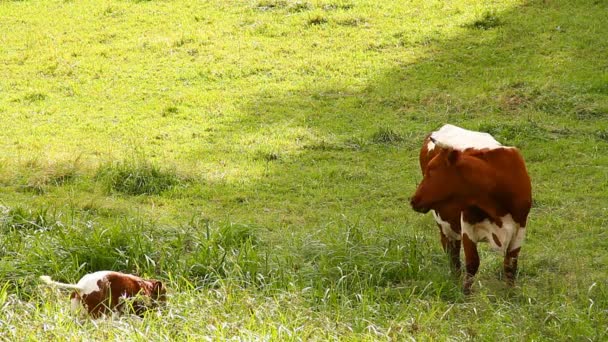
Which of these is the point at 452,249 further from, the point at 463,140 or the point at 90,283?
the point at 90,283

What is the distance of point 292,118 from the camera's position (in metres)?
13.8

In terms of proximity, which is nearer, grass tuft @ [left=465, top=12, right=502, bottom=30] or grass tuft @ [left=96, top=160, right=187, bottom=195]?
grass tuft @ [left=96, top=160, right=187, bottom=195]

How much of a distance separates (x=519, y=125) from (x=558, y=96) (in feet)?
4.48

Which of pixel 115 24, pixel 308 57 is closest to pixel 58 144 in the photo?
pixel 308 57

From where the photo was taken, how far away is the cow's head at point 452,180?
7.38 m

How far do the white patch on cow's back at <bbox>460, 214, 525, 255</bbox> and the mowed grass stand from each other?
30 cm

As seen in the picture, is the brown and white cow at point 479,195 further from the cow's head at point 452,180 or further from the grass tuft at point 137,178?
the grass tuft at point 137,178

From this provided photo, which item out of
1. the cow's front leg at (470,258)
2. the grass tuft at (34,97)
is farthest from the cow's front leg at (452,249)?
the grass tuft at (34,97)

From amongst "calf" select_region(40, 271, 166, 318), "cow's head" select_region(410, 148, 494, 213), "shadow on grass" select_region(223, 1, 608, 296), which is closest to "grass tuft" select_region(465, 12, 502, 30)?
"shadow on grass" select_region(223, 1, 608, 296)

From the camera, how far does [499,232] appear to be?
7473 mm

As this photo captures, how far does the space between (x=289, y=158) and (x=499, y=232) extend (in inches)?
199

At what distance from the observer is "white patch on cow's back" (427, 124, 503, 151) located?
761 centimetres

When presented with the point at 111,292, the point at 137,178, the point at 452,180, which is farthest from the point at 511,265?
the point at 137,178

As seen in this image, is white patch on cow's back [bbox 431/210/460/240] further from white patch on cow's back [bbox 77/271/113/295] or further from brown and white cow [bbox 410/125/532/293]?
white patch on cow's back [bbox 77/271/113/295]
